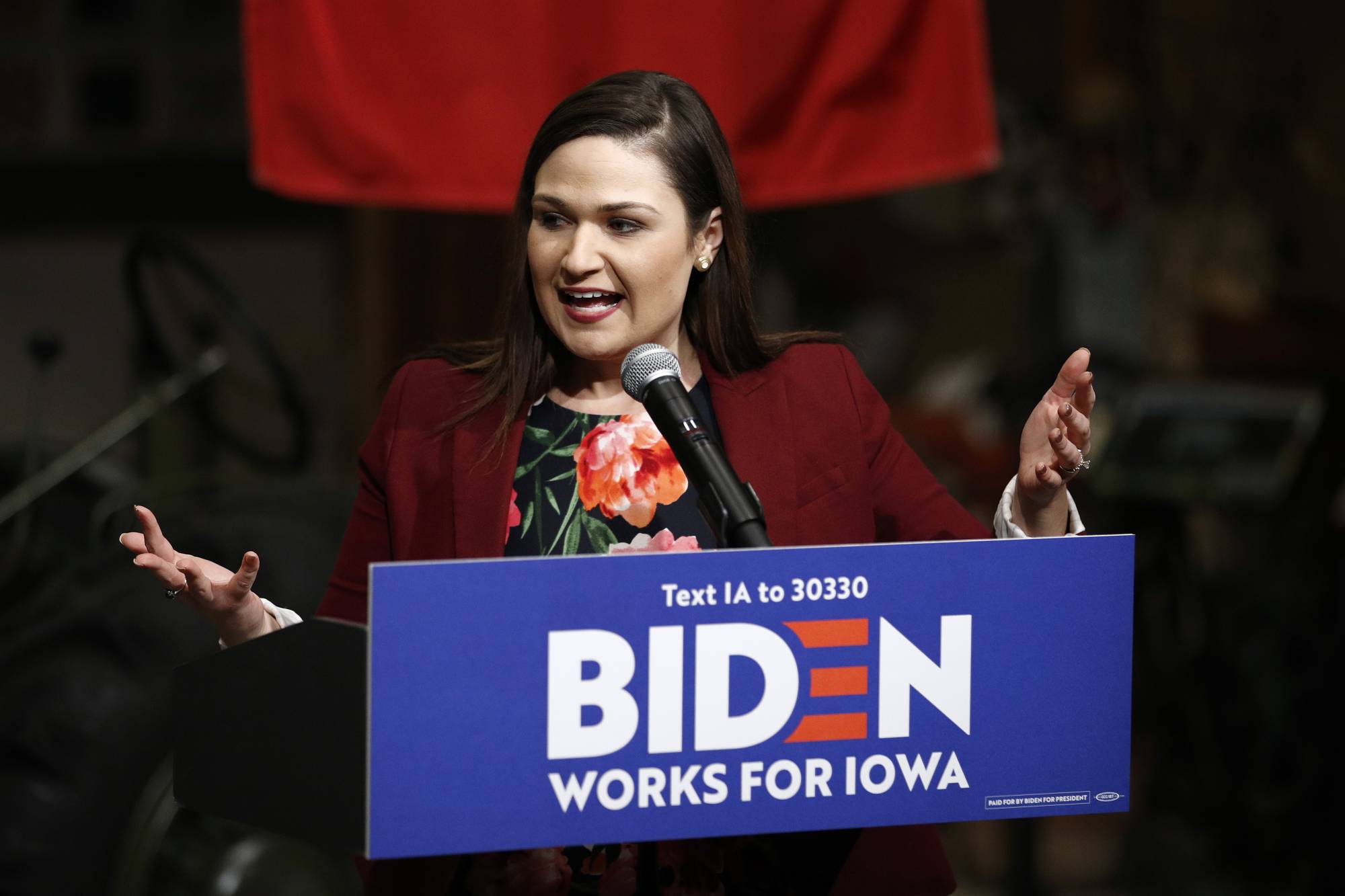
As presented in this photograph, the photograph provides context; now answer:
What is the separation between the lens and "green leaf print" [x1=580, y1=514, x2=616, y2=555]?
1.57 meters

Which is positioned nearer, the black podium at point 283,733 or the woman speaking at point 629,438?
the black podium at point 283,733

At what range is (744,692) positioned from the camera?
1.26 meters

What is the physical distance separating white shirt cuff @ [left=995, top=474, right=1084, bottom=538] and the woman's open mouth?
446 millimetres

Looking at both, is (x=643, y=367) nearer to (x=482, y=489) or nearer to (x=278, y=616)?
(x=482, y=489)

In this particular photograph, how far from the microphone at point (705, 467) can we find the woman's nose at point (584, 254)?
0.61 feet

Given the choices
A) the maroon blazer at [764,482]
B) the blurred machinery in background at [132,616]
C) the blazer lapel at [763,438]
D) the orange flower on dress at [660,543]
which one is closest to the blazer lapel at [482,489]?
the maroon blazer at [764,482]

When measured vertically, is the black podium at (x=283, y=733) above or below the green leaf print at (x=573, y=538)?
below

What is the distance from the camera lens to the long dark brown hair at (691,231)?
5.17 feet

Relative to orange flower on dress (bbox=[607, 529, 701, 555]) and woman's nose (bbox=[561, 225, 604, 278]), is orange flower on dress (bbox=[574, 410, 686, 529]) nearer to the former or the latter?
orange flower on dress (bbox=[607, 529, 701, 555])

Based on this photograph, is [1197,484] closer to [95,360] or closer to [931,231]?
[931,231]

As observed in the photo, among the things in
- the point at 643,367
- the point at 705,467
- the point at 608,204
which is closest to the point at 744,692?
the point at 705,467

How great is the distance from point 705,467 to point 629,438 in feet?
1.08

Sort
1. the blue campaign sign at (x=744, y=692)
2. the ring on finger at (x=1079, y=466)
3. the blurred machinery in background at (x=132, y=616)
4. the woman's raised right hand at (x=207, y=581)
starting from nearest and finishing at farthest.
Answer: the blue campaign sign at (x=744, y=692) → the woman's raised right hand at (x=207, y=581) → the ring on finger at (x=1079, y=466) → the blurred machinery in background at (x=132, y=616)

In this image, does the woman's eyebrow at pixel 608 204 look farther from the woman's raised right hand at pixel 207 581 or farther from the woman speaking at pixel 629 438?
the woman's raised right hand at pixel 207 581
